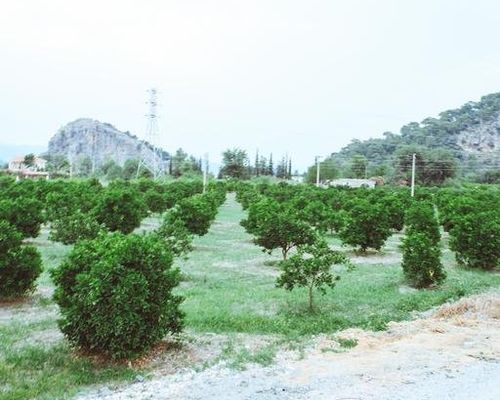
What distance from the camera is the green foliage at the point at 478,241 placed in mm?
14320

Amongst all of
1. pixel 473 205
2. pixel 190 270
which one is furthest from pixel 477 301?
pixel 473 205

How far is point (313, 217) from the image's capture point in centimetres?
2183

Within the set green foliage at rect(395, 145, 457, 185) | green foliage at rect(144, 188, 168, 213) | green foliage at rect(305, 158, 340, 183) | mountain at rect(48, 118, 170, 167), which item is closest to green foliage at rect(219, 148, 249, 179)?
green foliage at rect(305, 158, 340, 183)

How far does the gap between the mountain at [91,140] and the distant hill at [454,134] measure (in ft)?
290

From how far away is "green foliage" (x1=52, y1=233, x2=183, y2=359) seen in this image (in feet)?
20.8

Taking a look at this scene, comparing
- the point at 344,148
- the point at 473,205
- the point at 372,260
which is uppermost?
the point at 344,148

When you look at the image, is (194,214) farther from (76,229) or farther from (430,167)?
(430,167)

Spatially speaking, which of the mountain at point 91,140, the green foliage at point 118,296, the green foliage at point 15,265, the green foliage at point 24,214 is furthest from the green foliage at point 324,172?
the mountain at point 91,140

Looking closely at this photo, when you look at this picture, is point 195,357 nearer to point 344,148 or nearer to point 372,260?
point 372,260

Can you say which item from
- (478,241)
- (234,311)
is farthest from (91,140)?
(234,311)

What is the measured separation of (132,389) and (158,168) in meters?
69.8

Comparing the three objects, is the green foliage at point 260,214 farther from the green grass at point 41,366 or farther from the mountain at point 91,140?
the mountain at point 91,140

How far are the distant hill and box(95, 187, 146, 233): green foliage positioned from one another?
85549 mm

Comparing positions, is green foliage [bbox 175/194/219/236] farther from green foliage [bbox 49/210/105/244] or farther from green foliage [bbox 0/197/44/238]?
green foliage [bbox 0/197/44/238]
